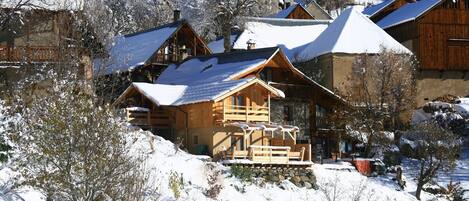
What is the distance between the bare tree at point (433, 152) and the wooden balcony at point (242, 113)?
26.5 ft

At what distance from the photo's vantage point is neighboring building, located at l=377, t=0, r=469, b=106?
172 feet

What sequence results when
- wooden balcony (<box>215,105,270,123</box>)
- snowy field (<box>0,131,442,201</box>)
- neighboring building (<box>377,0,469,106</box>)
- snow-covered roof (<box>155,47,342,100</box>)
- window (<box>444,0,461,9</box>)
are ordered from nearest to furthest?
snowy field (<box>0,131,442,201</box>)
wooden balcony (<box>215,105,270,123</box>)
snow-covered roof (<box>155,47,342,100</box>)
neighboring building (<box>377,0,469,106</box>)
window (<box>444,0,461,9</box>)

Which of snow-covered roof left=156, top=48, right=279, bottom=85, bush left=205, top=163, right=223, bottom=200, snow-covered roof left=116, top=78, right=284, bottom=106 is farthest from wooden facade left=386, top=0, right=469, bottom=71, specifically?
bush left=205, top=163, right=223, bottom=200

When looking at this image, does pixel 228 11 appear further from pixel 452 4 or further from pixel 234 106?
pixel 234 106

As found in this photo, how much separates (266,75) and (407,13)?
1889 cm

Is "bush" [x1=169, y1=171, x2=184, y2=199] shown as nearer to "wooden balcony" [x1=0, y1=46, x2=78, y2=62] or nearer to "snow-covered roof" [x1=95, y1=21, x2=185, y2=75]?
"wooden balcony" [x1=0, y1=46, x2=78, y2=62]

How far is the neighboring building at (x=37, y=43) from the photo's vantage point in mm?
30609

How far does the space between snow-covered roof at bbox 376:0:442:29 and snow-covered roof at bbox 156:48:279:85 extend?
17.1 meters

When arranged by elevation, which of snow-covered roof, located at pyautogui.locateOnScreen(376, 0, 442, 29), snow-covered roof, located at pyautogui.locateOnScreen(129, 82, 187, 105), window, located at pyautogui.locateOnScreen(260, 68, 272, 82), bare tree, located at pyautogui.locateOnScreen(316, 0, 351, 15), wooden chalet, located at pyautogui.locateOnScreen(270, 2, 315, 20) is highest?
bare tree, located at pyautogui.locateOnScreen(316, 0, 351, 15)

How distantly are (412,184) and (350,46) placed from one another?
13.8 metres

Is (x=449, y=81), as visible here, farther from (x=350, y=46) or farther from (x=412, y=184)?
(x=412, y=184)

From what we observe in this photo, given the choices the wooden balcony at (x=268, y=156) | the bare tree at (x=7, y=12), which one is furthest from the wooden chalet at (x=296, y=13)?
the bare tree at (x=7, y=12)

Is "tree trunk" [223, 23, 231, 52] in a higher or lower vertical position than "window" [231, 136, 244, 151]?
higher

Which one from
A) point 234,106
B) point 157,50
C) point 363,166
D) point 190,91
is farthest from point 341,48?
point 234,106
